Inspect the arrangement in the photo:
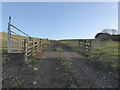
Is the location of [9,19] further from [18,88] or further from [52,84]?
[52,84]

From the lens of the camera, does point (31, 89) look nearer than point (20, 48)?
Yes

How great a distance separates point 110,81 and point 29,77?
2844 millimetres

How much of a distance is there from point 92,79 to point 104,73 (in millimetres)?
816

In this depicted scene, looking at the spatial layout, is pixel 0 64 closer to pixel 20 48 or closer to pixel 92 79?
pixel 20 48

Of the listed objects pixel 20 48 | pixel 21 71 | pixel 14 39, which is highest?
pixel 14 39

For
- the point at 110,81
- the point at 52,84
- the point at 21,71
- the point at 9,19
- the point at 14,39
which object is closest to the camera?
the point at 52,84

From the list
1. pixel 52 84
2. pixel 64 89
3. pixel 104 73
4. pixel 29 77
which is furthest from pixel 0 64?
pixel 104 73

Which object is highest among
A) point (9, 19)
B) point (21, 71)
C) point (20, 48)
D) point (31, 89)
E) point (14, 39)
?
point (9, 19)

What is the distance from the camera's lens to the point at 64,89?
7.94ft

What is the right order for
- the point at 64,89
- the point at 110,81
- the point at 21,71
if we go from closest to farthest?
the point at 64,89, the point at 110,81, the point at 21,71

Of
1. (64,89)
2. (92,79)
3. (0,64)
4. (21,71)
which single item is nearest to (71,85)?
(64,89)

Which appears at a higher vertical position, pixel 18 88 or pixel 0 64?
pixel 0 64

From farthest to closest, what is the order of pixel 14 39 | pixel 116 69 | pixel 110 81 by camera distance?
pixel 14 39
pixel 116 69
pixel 110 81

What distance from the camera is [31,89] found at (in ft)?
7.99
